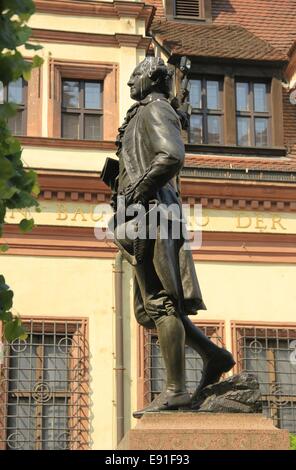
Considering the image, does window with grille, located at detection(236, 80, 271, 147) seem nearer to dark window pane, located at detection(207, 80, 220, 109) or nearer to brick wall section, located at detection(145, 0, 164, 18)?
dark window pane, located at detection(207, 80, 220, 109)

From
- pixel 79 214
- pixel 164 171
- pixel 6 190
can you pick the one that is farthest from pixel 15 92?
pixel 6 190

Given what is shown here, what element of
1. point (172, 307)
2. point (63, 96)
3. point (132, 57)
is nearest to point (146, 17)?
point (132, 57)

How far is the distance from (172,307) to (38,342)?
33.8ft

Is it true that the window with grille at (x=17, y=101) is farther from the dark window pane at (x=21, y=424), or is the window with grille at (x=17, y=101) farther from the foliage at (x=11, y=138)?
the foliage at (x=11, y=138)

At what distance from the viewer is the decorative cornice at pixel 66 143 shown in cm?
1923

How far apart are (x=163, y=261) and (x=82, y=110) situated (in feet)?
38.2

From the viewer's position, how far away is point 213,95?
2072 centimetres

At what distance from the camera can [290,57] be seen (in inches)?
854

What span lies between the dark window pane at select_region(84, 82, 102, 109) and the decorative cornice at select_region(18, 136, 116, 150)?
0.80 m

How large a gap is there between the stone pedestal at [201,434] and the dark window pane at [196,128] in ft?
41.7

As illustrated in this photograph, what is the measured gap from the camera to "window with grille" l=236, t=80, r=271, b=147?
20.6 meters

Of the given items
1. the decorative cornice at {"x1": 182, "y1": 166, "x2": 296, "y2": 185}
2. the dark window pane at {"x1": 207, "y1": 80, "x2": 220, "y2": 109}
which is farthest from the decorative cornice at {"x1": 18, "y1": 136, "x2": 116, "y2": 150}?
the dark window pane at {"x1": 207, "y1": 80, "x2": 220, "y2": 109}

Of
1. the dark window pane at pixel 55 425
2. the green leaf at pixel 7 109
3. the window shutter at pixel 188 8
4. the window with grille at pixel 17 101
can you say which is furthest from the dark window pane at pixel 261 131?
the green leaf at pixel 7 109
